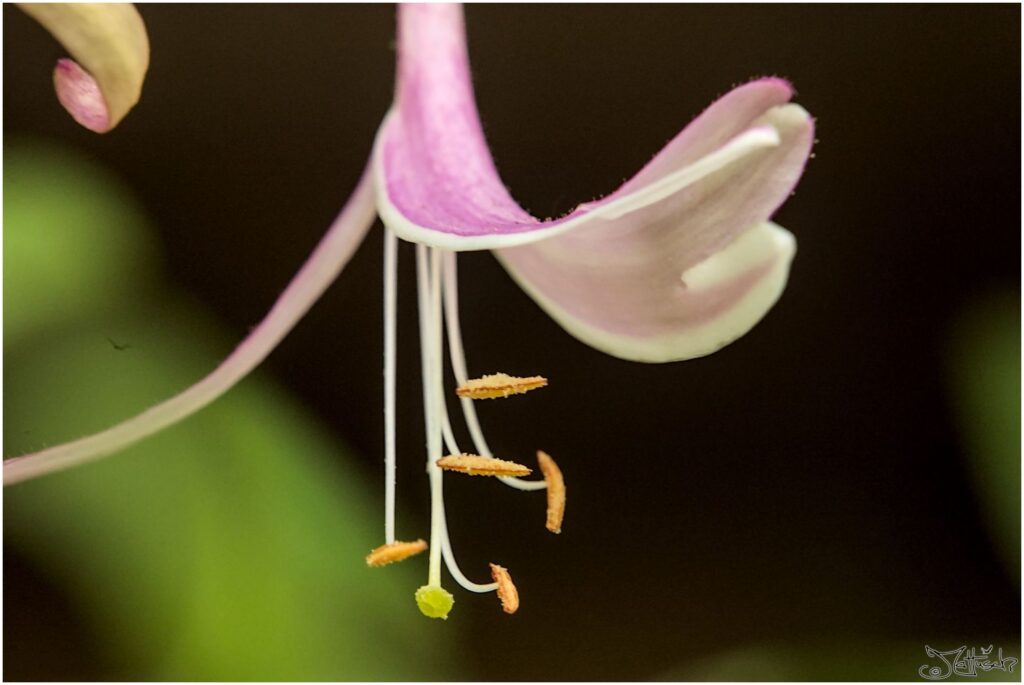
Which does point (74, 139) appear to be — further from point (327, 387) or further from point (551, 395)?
point (551, 395)

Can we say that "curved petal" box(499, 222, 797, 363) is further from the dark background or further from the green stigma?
the dark background

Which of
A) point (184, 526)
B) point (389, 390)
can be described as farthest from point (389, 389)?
point (184, 526)

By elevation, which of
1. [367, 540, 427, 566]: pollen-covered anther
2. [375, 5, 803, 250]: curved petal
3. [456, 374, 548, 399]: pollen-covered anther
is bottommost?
[367, 540, 427, 566]: pollen-covered anther

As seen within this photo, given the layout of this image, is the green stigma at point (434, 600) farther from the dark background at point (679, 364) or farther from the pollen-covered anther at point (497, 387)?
the dark background at point (679, 364)

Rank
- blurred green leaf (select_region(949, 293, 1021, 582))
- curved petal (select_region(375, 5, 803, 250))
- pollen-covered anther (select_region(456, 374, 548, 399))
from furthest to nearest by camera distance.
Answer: blurred green leaf (select_region(949, 293, 1021, 582))
pollen-covered anther (select_region(456, 374, 548, 399))
curved petal (select_region(375, 5, 803, 250))

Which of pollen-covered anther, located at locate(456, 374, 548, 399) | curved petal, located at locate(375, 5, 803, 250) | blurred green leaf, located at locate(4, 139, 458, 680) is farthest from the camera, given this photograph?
blurred green leaf, located at locate(4, 139, 458, 680)

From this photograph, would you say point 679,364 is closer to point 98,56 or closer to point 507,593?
point 507,593

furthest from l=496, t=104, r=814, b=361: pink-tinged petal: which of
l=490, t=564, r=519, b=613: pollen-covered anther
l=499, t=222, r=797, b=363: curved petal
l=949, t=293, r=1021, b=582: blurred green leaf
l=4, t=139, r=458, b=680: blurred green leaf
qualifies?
l=949, t=293, r=1021, b=582: blurred green leaf
